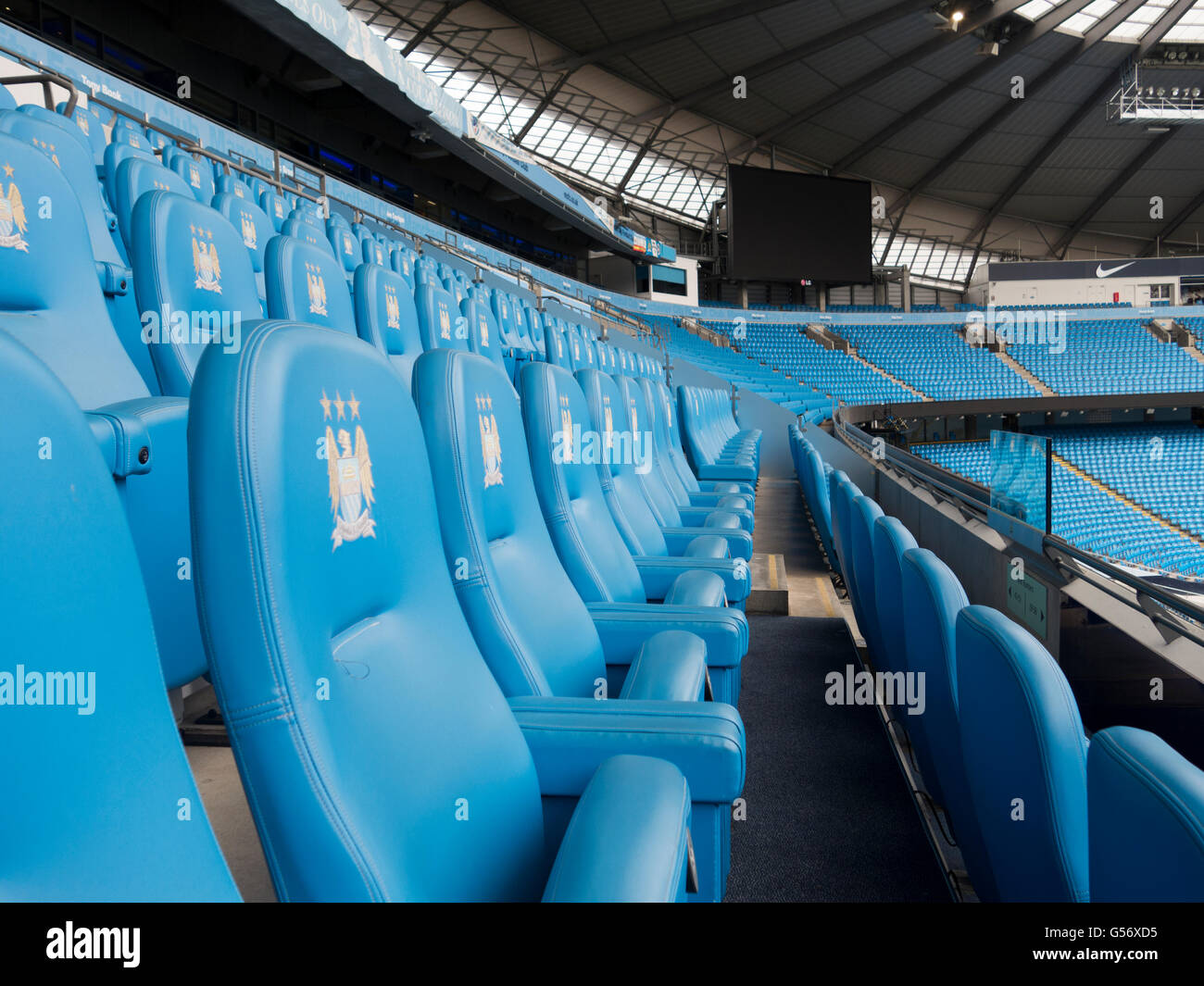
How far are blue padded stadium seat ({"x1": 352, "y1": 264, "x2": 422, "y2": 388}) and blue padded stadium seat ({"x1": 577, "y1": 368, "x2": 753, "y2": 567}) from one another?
56 cm

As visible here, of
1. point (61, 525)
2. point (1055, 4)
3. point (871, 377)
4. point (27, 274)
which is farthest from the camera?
point (871, 377)

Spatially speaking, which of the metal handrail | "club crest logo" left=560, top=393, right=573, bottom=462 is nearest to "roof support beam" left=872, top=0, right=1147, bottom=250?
the metal handrail

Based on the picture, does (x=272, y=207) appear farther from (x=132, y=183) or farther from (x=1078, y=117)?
(x=1078, y=117)

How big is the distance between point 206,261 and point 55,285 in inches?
19.0

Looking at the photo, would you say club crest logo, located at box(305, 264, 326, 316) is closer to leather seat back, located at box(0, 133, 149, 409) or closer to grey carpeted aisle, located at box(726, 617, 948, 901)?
leather seat back, located at box(0, 133, 149, 409)

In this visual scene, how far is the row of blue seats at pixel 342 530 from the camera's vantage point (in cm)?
54

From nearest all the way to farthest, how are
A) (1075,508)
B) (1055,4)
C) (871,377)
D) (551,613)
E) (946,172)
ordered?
(551,613) < (1075,508) < (1055,4) < (871,377) < (946,172)

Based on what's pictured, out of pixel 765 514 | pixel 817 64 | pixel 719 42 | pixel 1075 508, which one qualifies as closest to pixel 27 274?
pixel 765 514

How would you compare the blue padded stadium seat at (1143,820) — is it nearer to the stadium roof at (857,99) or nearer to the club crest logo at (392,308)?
the club crest logo at (392,308)

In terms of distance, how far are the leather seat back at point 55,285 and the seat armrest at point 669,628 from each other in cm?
81

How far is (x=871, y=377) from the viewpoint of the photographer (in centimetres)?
1661

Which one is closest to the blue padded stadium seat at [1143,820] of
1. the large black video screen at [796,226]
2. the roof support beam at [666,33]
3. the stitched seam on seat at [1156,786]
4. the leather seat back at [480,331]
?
the stitched seam on seat at [1156,786]

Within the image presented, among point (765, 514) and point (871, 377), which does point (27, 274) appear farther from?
point (871, 377)

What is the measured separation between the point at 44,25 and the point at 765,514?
734 centimetres
